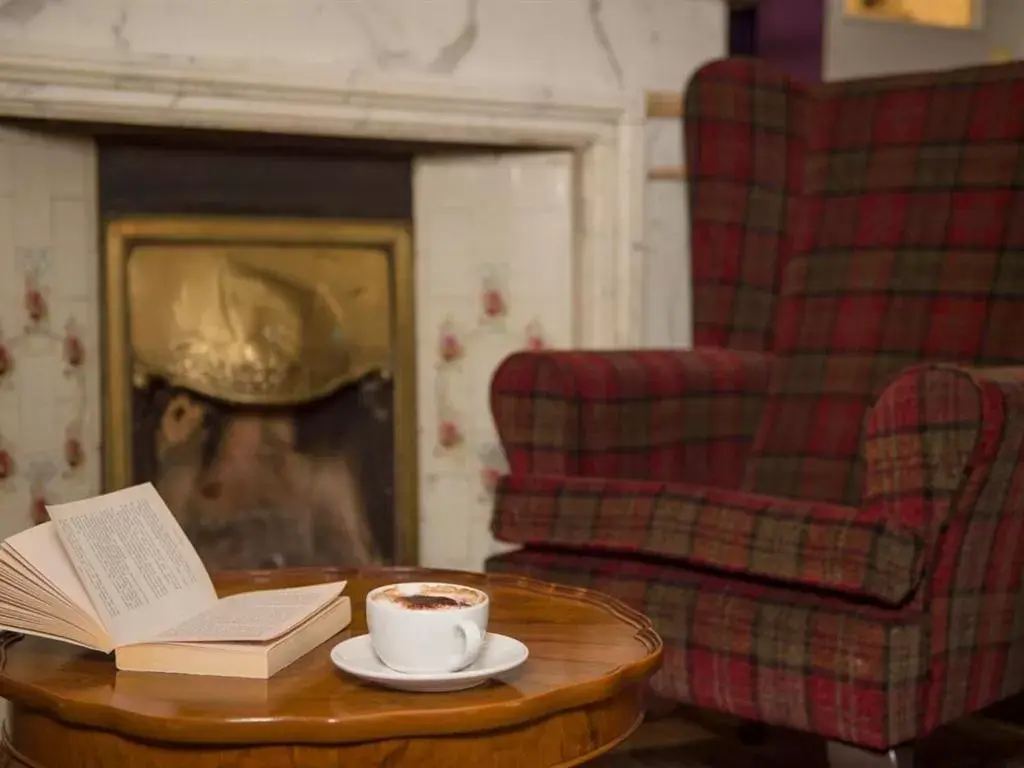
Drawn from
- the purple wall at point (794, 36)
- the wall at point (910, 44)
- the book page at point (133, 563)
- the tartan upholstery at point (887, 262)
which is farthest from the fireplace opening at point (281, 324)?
the book page at point (133, 563)

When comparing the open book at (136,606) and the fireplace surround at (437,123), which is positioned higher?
the fireplace surround at (437,123)

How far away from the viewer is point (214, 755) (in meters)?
0.90

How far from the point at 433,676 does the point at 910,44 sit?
2.49m

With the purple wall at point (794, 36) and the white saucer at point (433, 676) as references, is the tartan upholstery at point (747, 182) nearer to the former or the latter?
the purple wall at point (794, 36)

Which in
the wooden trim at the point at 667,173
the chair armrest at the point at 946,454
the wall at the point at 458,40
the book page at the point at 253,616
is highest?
the wall at the point at 458,40

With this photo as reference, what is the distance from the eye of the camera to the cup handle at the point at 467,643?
965 mm

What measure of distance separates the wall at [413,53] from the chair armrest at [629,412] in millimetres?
444

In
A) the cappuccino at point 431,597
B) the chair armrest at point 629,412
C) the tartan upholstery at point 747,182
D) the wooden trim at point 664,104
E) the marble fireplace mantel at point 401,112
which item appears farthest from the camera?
the wooden trim at point 664,104

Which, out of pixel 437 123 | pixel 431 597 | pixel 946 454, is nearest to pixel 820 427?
pixel 946 454

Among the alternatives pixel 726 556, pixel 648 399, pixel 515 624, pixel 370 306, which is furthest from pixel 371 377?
pixel 515 624

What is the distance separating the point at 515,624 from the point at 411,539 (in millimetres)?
1406

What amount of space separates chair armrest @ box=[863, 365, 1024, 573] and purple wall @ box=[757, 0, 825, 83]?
1.56 m

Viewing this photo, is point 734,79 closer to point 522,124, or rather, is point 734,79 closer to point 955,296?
point 522,124

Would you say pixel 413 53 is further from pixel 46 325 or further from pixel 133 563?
pixel 133 563
